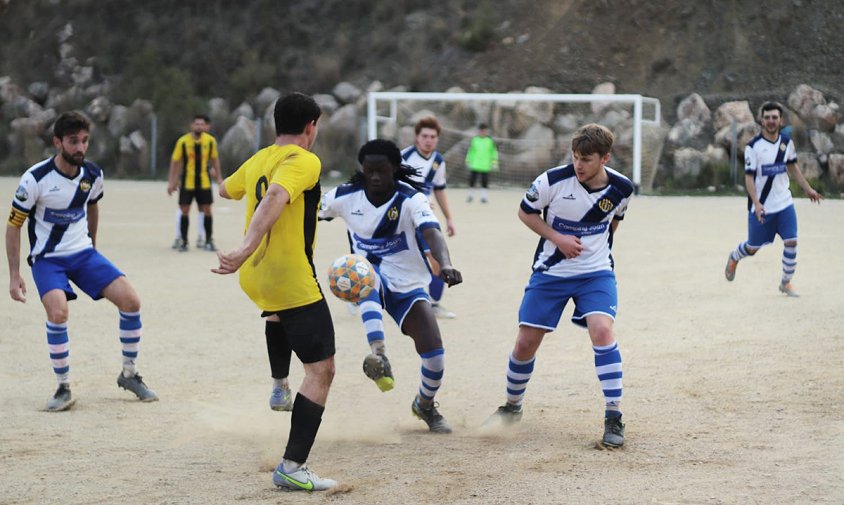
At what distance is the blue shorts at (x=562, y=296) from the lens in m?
6.55

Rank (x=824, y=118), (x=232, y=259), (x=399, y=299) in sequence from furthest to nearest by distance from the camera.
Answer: (x=824, y=118) → (x=399, y=299) → (x=232, y=259)

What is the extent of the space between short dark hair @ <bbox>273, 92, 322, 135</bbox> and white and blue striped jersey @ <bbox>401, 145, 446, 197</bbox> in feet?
21.2

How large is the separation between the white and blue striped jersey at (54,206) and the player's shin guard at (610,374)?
355 centimetres

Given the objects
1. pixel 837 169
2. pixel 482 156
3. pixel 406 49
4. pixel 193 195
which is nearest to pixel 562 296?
pixel 193 195

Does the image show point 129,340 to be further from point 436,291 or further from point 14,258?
point 436,291

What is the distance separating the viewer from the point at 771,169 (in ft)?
38.7

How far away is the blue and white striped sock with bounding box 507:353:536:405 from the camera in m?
6.80

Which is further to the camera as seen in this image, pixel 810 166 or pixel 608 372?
pixel 810 166

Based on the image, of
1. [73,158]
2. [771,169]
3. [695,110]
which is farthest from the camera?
[695,110]

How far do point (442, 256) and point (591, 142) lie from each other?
1022mm

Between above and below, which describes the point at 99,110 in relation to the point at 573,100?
below

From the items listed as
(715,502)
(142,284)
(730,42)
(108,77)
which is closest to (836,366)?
(715,502)

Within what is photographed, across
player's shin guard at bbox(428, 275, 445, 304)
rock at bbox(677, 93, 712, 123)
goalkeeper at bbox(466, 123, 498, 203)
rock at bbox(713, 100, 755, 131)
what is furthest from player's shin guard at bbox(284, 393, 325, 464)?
rock at bbox(677, 93, 712, 123)

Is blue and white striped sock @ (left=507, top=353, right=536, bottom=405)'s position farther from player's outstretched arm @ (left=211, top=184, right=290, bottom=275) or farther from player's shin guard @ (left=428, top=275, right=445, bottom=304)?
player's shin guard @ (left=428, top=275, right=445, bottom=304)
